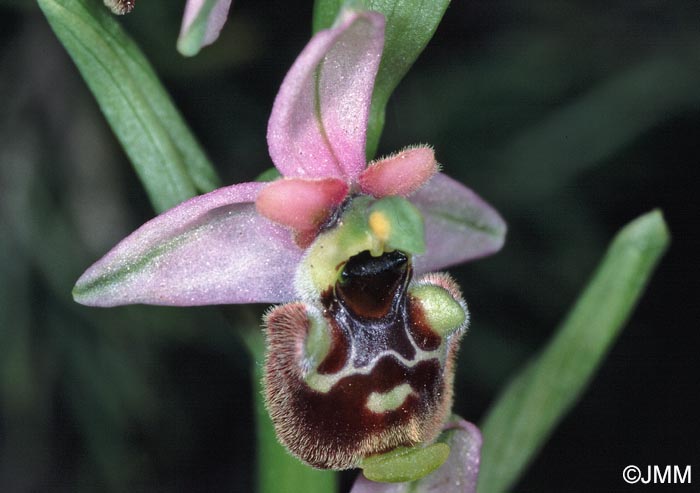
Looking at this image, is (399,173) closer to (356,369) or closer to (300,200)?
(300,200)

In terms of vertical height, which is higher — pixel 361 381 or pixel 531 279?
pixel 361 381

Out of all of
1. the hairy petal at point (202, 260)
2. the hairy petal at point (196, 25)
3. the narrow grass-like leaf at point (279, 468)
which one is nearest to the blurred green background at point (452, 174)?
the narrow grass-like leaf at point (279, 468)

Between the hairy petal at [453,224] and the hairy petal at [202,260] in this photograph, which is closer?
the hairy petal at [202,260]

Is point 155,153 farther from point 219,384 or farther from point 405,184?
point 219,384

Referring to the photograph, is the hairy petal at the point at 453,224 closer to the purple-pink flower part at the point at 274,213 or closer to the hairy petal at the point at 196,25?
the purple-pink flower part at the point at 274,213

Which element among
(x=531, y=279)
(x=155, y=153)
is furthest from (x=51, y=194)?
(x=531, y=279)

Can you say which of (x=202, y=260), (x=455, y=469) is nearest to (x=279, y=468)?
(x=455, y=469)

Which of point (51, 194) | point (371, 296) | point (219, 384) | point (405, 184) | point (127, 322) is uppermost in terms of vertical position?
point (405, 184)
